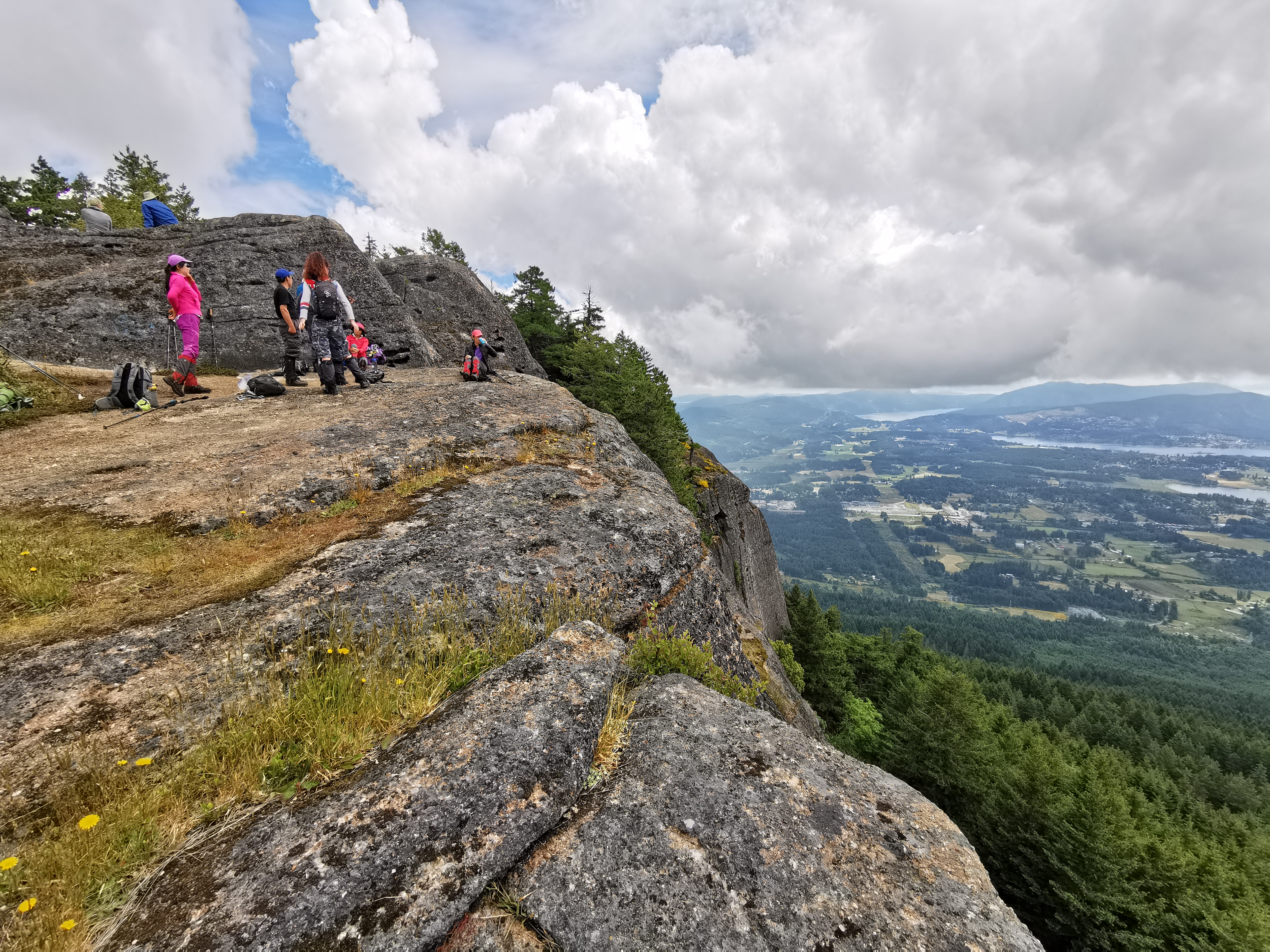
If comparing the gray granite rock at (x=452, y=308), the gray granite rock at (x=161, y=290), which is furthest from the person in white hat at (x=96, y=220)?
the gray granite rock at (x=452, y=308)

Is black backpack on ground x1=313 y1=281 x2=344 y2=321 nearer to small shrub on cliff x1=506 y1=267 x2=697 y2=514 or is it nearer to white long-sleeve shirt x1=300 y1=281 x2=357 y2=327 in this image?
white long-sleeve shirt x1=300 y1=281 x2=357 y2=327

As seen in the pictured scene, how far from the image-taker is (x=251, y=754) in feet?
11.5

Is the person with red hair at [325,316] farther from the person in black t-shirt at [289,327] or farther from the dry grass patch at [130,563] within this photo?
the dry grass patch at [130,563]

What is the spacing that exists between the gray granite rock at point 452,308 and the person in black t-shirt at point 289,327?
35.5 feet

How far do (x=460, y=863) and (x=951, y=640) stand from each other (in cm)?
14183

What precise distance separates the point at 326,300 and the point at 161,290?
35.2 feet

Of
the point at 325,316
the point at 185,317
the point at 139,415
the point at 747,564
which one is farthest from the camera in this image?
the point at 747,564

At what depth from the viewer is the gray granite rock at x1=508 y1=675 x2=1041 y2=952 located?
2.96 m

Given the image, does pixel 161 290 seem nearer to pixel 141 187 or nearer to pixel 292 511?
pixel 292 511

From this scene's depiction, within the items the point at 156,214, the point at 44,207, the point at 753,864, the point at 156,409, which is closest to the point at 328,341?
the point at 156,409

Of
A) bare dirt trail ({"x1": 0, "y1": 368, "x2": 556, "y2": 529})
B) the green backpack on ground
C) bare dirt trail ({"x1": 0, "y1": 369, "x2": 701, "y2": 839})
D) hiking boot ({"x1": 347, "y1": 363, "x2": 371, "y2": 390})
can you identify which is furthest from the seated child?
the green backpack on ground

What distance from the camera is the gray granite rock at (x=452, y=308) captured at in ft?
84.2

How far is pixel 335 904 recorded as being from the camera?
8.66 feet

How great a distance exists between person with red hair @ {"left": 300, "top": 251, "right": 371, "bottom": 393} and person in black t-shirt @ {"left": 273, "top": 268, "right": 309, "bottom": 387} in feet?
1.21
